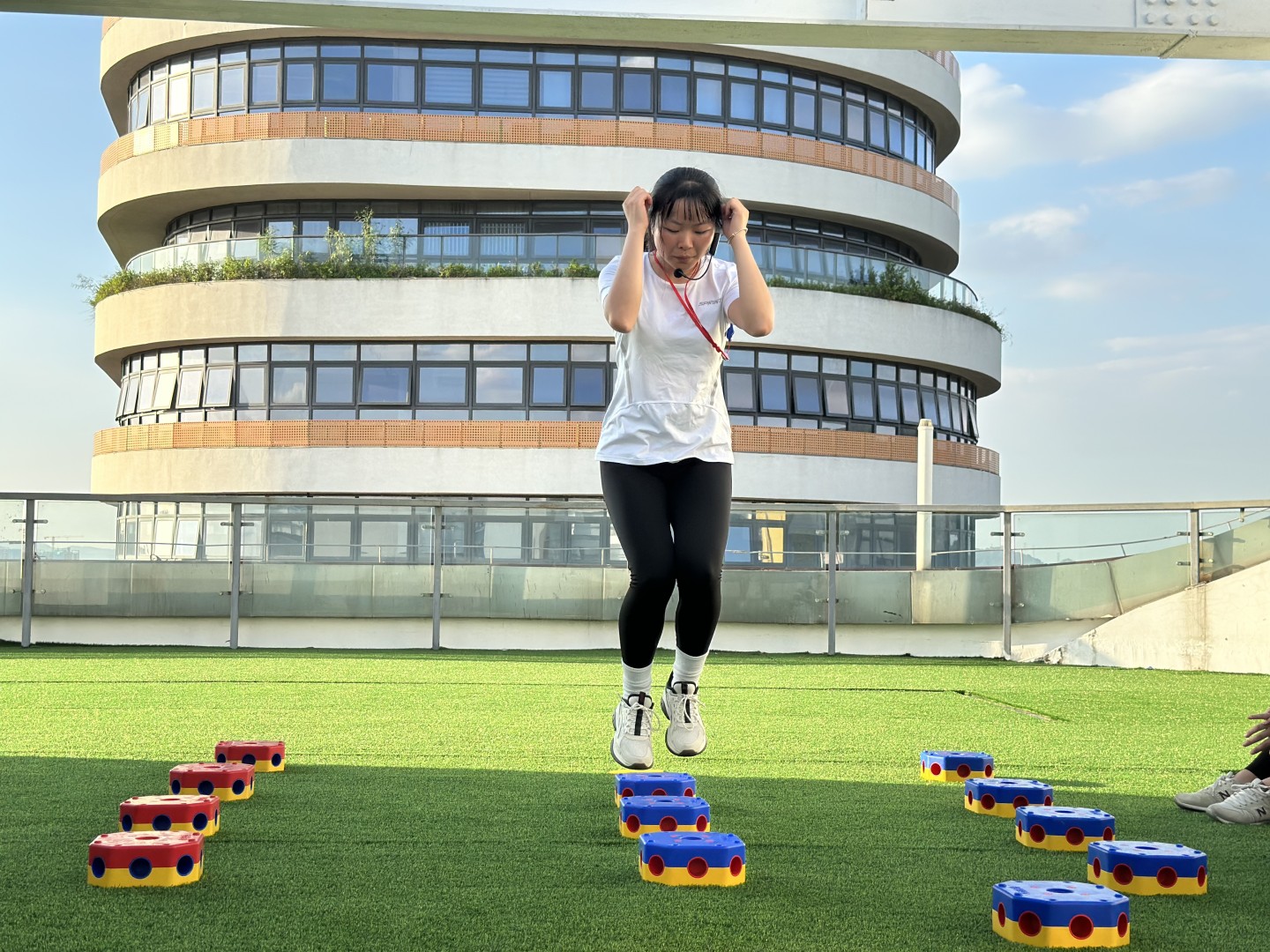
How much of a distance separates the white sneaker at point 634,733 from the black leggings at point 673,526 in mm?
398

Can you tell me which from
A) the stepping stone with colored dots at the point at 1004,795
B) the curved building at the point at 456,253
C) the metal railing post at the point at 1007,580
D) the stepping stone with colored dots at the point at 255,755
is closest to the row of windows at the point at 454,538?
the metal railing post at the point at 1007,580

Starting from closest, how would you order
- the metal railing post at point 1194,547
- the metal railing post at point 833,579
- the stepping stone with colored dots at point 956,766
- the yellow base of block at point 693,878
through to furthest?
1. the yellow base of block at point 693,878
2. the stepping stone with colored dots at point 956,766
3. the metal railing post at point 1194,547
4. the metal railing post at point 833,579

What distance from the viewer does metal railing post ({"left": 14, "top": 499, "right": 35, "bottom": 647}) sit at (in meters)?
16.8

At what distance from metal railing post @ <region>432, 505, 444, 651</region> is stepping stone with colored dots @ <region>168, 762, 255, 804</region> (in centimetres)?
1232

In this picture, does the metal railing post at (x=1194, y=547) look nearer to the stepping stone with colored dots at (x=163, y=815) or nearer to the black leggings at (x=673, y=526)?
the black leggings at (x=673, y=526)

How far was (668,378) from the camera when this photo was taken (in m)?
5.04

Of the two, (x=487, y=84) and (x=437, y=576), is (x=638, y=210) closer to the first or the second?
(x=437, y=576)

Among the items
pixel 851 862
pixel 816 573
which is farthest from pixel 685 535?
pixel 816 573

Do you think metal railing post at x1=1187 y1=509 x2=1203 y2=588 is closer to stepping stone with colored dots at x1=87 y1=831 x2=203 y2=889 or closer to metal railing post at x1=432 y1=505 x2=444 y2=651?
metal railing post at x1=432 y1=505 x2=444 y2=651

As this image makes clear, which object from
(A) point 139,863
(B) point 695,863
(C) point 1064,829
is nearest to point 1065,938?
(B) point 695,863

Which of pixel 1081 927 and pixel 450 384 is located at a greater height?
pixel 450 384

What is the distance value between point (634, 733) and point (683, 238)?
184 centimetres

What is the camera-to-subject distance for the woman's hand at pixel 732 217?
4852 mm

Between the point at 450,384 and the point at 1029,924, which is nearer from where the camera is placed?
the point at 1029,924
